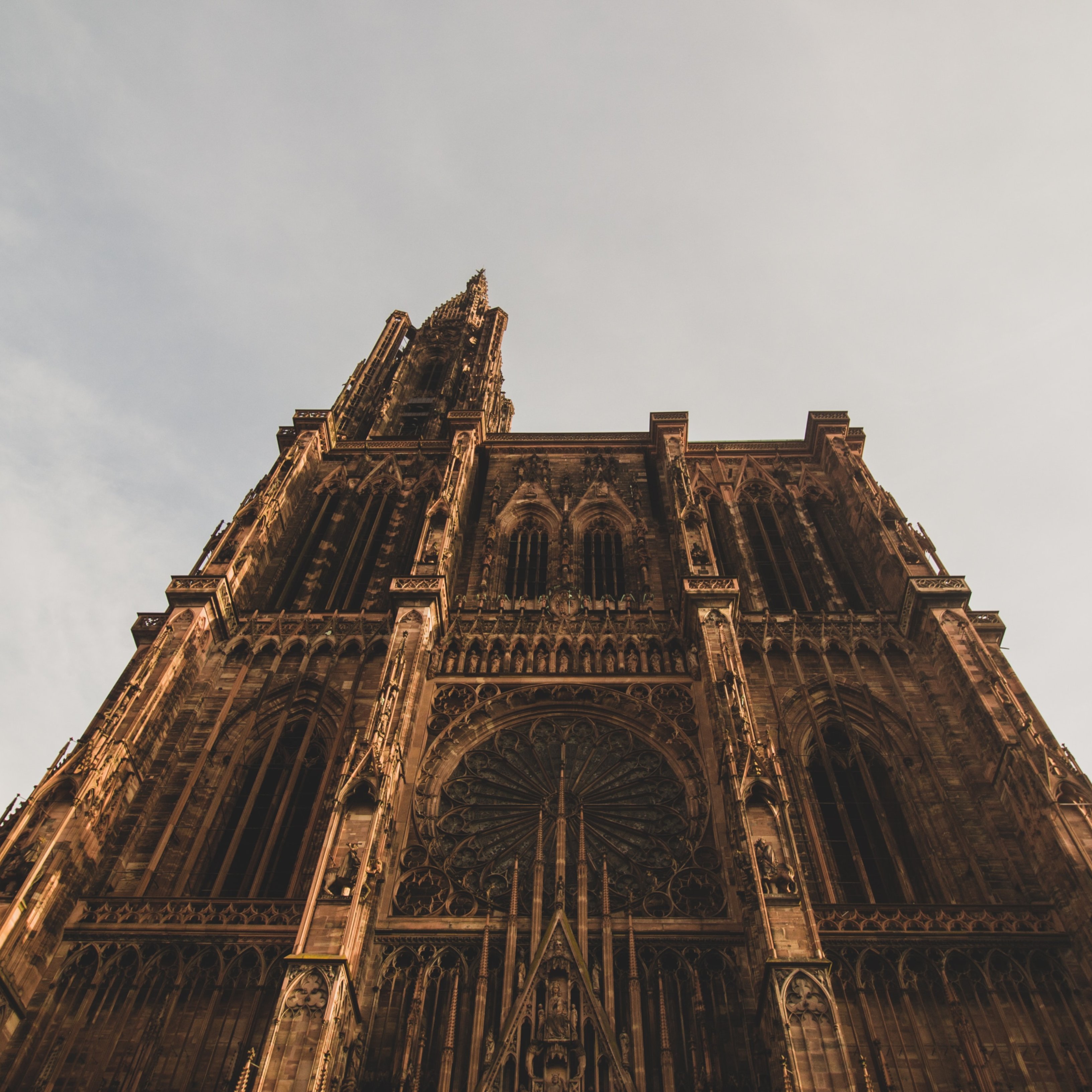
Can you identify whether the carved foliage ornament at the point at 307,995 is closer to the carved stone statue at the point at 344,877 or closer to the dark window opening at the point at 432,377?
the carved stone statue at the point at 344,877

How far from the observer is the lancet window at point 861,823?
49.4 feet

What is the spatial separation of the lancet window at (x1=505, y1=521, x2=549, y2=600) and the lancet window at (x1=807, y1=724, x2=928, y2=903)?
Answer: 7.92m

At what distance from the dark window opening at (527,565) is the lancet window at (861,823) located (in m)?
7.91

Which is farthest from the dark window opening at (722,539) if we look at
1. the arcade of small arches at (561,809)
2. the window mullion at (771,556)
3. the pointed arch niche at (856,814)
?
the arcade of small arches at (561,809)

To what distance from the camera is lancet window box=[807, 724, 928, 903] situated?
15.1 m

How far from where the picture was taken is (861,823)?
16312 mm

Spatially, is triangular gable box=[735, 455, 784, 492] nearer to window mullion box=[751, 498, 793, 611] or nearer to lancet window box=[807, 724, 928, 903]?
window mullion box=[751, 498, 793, 611]

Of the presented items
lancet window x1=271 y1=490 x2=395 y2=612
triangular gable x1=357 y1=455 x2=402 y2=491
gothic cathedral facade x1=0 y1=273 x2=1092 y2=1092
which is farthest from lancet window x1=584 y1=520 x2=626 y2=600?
triangular gable x1=357 y1=455 x2=402 y2=491

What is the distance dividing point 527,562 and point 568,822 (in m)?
9.35

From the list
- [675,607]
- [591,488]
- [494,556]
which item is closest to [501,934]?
[675,607]

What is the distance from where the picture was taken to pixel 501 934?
534 inches

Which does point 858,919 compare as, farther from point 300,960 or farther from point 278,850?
point 278,850

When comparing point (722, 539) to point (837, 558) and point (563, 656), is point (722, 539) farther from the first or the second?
point (563, 656)

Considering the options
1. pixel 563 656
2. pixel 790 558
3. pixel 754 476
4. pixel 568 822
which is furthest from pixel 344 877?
pixel 754 476
